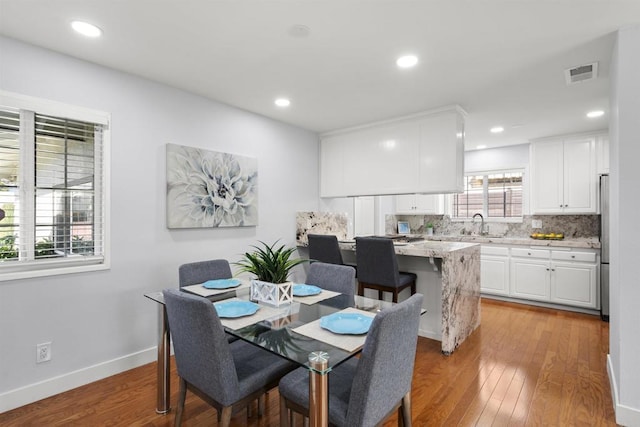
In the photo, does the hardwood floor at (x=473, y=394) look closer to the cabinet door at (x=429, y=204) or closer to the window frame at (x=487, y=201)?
the window frame at (x=487, y=201)

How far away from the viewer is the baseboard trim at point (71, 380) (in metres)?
2.15

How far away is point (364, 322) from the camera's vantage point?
5.26 feet

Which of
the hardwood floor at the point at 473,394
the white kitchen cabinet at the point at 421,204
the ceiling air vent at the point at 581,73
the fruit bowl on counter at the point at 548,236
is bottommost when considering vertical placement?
the hardwood floor at the point at 473,394

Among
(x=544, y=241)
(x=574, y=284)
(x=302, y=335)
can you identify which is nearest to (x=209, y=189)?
(x=302, y=335)

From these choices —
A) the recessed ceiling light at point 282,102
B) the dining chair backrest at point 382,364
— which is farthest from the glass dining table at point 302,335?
the recessed ceiling light at point 282,102

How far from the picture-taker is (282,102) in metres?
3.32

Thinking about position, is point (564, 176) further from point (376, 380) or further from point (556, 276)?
point (376, 380)

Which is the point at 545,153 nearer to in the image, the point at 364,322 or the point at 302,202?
the point at 302,202

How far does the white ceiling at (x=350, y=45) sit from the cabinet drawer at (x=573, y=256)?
5.96 ft

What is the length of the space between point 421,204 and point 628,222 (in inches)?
153

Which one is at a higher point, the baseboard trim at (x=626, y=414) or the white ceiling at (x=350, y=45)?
the white ceiling at (x=350, y=45)

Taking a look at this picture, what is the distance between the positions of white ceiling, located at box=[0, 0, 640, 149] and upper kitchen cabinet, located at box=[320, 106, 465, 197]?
30cm

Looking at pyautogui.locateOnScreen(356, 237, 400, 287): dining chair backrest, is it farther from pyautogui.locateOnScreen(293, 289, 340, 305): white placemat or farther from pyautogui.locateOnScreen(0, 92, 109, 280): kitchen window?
pyautogui.locateOnScreen(0, 92, 109, 280): kitchen window

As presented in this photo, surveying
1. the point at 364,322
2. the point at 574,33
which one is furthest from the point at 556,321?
the point at 364,322
